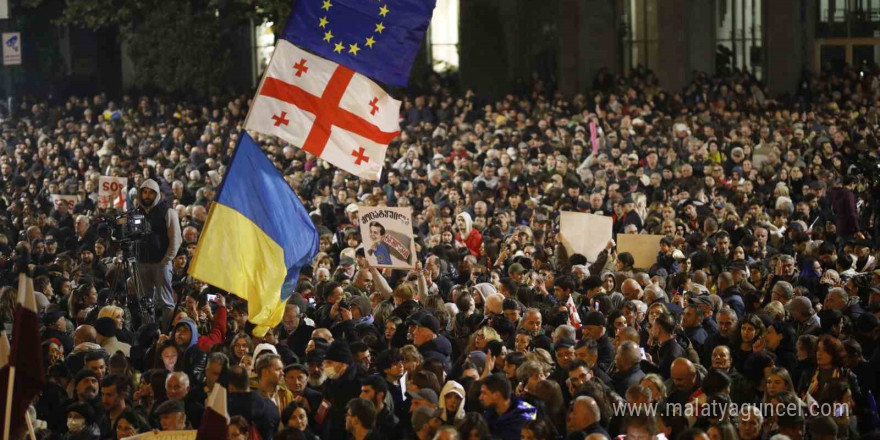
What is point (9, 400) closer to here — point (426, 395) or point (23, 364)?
point (23, 364)

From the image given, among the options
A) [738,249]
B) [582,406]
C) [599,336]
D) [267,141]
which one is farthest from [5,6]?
[582,406]

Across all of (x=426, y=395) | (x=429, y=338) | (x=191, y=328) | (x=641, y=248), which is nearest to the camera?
(x=426, y=395)

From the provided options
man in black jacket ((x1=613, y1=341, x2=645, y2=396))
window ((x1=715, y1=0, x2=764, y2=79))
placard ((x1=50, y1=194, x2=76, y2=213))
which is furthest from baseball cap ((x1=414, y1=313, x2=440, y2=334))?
window ((x1=715, y1=0, x2=764, y2=79))

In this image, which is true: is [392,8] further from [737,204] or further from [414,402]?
[737,204]

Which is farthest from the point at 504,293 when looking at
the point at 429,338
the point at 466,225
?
the point at 466,225

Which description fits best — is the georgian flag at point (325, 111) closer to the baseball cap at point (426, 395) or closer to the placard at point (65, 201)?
the baseball cap at point (426, 395)

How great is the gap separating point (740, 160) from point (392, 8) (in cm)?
1224

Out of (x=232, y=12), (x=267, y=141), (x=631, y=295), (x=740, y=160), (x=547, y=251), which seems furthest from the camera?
(x=232, y=12)

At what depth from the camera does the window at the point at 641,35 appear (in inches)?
1441

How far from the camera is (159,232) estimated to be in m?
14.2

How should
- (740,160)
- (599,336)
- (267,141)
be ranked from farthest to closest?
(267,141) < (740,160) < (599,336)

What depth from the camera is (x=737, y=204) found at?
1916 cm

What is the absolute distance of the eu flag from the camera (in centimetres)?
1092

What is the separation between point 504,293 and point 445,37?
25265 millimetres
